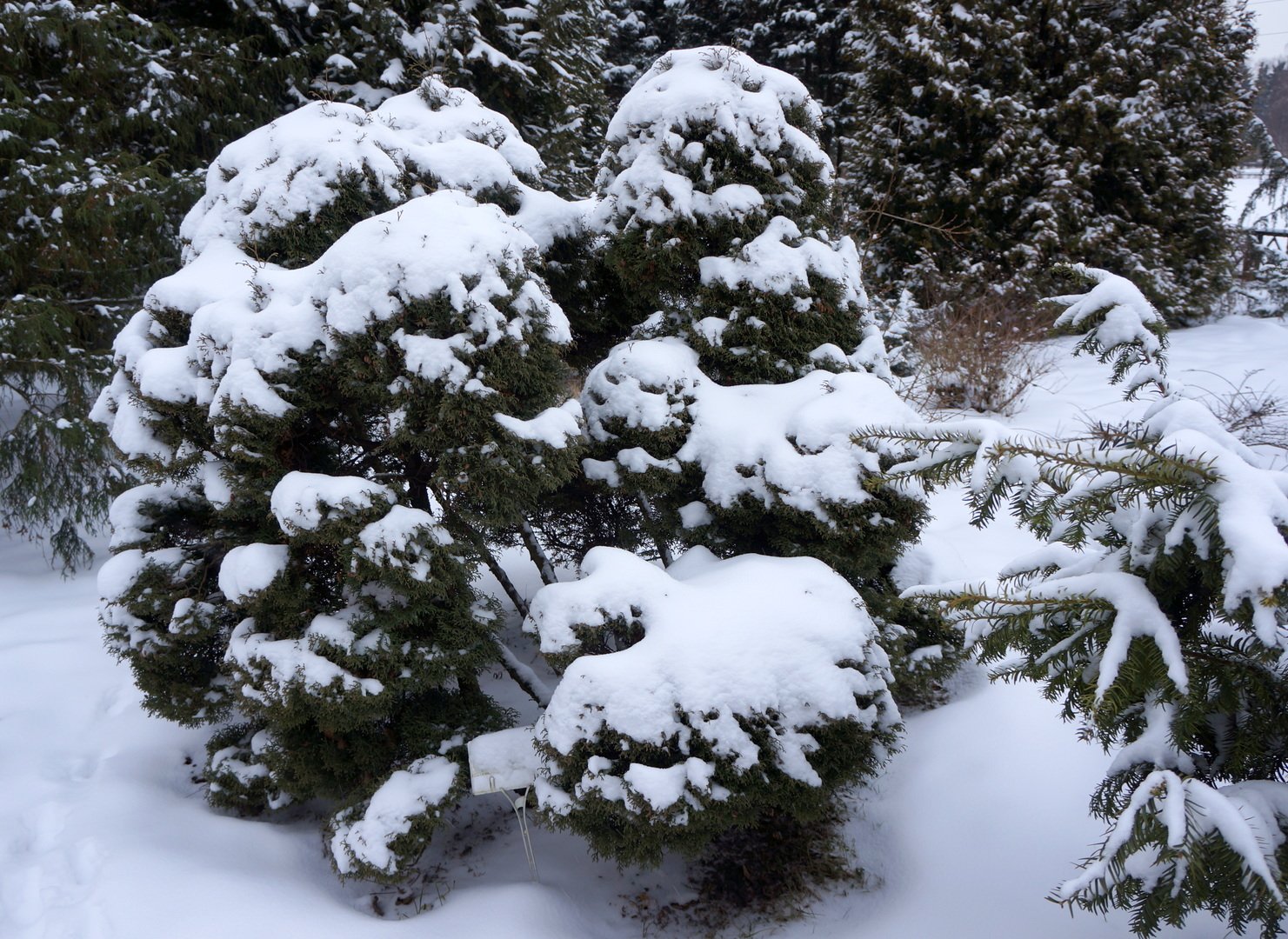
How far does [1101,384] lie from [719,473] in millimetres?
5904

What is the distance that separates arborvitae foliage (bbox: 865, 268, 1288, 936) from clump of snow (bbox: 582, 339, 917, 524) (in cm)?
79

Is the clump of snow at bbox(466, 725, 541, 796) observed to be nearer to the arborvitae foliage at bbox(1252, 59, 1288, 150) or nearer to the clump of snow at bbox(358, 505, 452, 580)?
the clump of snow at bbox(358, 505, 452, 580)

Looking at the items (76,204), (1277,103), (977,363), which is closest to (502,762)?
(76,204)

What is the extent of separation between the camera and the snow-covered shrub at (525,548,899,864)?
2.39 metres

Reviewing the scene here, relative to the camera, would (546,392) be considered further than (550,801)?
Yes

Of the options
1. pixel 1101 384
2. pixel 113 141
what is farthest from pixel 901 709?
pixel 113 141

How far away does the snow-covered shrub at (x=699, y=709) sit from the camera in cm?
239

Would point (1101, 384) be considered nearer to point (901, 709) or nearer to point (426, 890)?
point (901, 709)

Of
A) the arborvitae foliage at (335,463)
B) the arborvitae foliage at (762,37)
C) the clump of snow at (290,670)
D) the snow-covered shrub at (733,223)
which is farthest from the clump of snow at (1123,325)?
the arborvitae foliage at (762,37)

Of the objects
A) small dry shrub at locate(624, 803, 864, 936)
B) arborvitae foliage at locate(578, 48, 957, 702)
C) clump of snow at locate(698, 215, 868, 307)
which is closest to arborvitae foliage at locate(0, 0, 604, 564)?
arborvitae foliage at locate(578, 48, 957, 702)

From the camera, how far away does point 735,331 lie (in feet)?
10.9

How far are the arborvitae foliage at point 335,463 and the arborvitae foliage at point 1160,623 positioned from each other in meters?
1.58

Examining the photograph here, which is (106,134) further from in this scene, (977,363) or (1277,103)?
(1277,103)

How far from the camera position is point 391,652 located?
2.76 m
